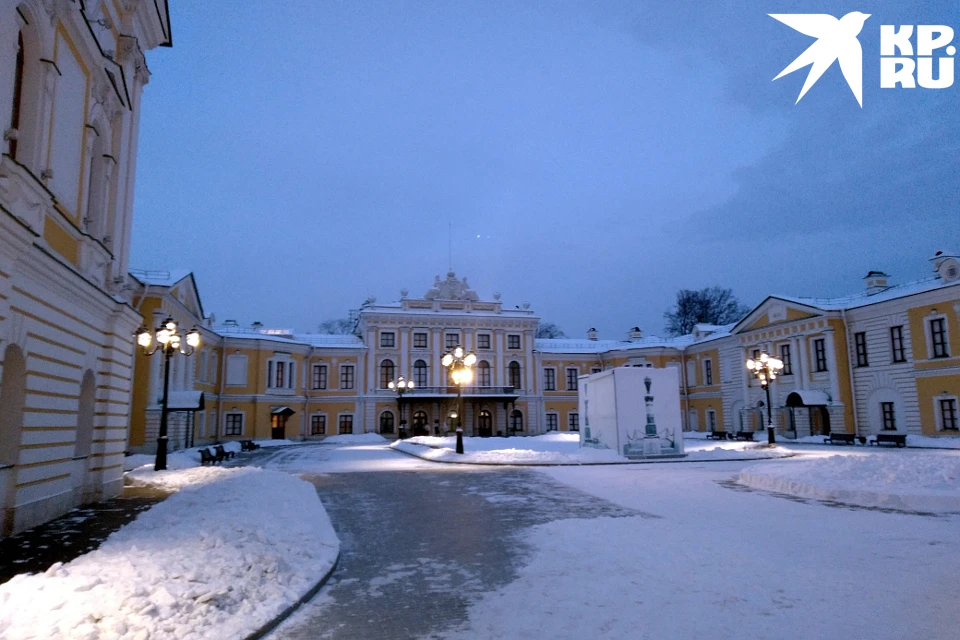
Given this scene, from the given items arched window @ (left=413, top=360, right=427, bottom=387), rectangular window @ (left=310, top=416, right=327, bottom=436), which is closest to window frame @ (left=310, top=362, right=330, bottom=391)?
rectangular window @ (left=310, top=416, right=327, bottom=436)

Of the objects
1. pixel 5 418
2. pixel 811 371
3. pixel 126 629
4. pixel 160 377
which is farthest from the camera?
pixel 811 371

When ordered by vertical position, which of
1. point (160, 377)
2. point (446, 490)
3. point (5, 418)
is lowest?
point (446, 490)

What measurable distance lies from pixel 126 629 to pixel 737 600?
487 centimetres

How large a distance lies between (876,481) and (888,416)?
24.9 metres

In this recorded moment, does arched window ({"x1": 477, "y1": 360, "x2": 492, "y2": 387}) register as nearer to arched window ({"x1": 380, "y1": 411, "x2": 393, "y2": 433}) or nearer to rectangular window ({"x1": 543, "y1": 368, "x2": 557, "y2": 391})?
rectangular window ({"x1": 543, "y1": 368, "x2": 557, "y2": 391})

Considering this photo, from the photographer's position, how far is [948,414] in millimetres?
29578

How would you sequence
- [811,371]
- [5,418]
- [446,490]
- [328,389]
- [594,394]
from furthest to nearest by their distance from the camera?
[328,389], [811,371], [594,394], [446,490], [5,418]

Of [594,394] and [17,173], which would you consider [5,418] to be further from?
[594,394]

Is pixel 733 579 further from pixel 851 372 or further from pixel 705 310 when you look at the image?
pixel 705 310

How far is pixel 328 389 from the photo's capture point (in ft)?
164

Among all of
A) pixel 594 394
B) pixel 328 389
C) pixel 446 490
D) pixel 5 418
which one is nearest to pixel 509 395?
pixel 328 389

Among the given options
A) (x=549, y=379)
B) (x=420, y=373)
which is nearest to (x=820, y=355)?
(x=549, y=379)

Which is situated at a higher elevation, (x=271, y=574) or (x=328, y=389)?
(x=328, y=389)

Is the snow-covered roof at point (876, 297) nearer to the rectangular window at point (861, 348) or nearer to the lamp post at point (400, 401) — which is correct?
the rectangular window at point (861, 348)
